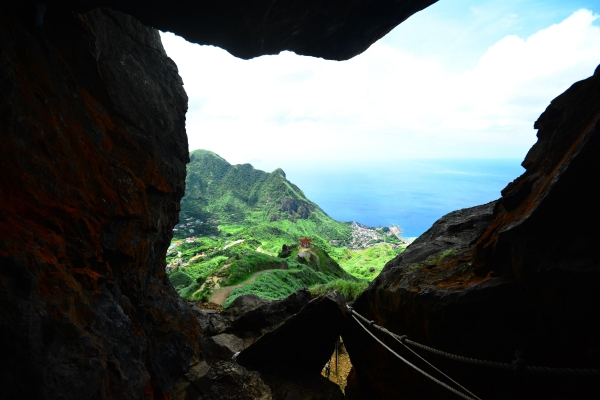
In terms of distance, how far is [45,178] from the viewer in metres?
4.53

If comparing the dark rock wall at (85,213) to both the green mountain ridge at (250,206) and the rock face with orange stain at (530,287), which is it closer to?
the rock face with orange stain at (530,287)

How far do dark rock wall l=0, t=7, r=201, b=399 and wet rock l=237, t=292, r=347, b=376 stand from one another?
2.18 m

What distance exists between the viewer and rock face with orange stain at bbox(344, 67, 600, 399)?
3301 millimetres

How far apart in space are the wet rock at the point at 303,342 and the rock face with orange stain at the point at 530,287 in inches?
81.5

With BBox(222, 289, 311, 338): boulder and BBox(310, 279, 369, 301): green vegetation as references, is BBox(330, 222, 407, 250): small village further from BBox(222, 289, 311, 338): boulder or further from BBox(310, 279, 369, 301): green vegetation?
BBox(222, 289, 311, 338): boulder

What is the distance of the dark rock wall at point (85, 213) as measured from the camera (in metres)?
3.38

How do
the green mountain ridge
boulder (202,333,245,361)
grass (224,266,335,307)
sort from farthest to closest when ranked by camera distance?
1. the green mountain ridge
2. grass (224,266,335,307)
3. boulder (202,333,245,361)

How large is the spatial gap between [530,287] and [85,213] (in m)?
7.46

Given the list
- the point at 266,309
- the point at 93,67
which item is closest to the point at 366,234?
the point at 266,309

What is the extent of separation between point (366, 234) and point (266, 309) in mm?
120142

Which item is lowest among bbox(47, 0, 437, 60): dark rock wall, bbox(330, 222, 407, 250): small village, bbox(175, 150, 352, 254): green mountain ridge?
bbox(47, 0, 437, 60): dark rock wall

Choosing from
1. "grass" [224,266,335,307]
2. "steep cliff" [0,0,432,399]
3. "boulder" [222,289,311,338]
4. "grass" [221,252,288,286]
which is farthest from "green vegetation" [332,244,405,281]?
"steep cliff" [0,0,432,399]

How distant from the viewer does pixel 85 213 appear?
520 cm

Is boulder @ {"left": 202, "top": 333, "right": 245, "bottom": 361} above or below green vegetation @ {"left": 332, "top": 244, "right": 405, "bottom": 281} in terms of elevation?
below
